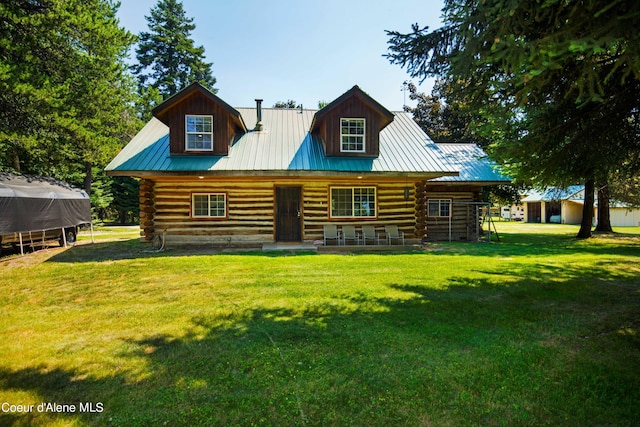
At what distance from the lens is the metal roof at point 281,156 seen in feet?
39.9

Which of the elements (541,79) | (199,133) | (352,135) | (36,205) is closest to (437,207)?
(352,135)

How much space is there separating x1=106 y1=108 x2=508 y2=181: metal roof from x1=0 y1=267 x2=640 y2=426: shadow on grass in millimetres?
7862

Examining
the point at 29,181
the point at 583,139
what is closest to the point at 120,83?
the point at 29,181

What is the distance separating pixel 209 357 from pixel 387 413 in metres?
2.13

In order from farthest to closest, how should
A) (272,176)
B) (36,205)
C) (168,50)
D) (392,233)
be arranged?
(168,50), (392,233), (272,176), (36,205)

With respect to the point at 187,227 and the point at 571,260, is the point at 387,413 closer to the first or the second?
the point at 571,260

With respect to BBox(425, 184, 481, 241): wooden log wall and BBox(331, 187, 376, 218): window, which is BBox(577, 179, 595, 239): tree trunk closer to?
BBox(425, 184, 481, 241): wooden log wall

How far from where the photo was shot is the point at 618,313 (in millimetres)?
5293

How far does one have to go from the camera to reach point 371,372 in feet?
11.4

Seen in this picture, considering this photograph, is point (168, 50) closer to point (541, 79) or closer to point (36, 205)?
point (36, 205)

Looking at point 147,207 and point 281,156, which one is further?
point 281,156

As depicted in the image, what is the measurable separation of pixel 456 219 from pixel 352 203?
689 centimetres

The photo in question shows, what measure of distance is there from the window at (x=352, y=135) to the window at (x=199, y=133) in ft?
18.0

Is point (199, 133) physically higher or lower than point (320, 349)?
higher
